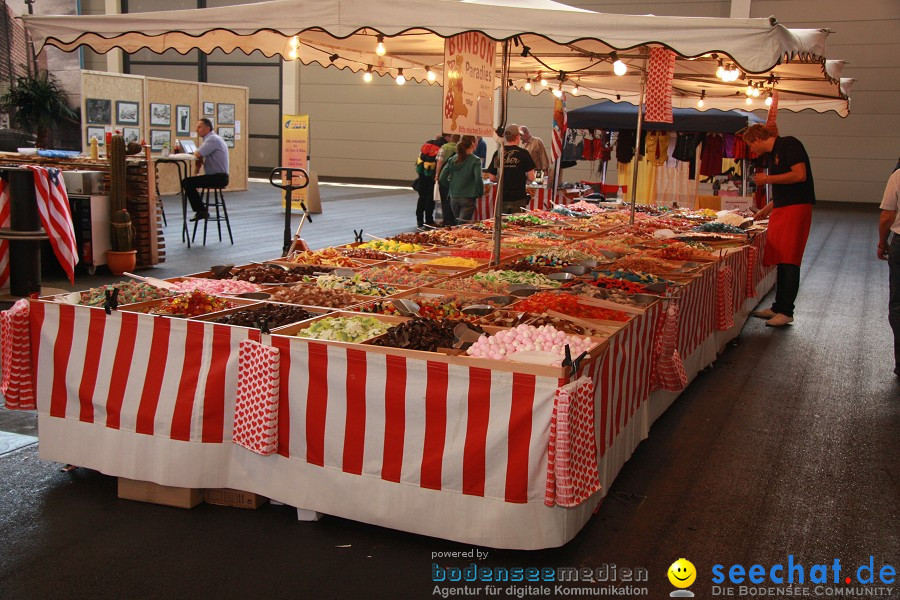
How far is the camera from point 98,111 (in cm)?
2020

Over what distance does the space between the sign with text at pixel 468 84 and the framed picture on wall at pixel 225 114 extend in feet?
59.3

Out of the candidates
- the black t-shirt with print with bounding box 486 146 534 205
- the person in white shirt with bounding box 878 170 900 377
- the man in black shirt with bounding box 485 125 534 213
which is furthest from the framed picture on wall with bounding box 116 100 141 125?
the person in white shirt with bounding box 878 170 900 377

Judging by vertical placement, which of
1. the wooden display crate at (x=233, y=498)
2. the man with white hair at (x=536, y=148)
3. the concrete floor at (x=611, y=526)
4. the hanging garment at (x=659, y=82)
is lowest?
the concrete floor at (x=611, y=526)

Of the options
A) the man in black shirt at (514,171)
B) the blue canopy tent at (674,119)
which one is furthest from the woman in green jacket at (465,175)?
the blue canopy tent at (674,119)

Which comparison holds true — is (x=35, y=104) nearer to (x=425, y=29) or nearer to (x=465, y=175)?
(x=465, y=175)

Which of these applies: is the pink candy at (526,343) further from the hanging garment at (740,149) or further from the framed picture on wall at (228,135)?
the framed picture on wall at (228,135)

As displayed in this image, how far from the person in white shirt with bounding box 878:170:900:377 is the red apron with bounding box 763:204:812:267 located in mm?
1457

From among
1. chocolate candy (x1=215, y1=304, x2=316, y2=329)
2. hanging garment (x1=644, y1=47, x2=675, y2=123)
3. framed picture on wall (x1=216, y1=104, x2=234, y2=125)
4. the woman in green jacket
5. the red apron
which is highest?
framed picture on wall (x1=216, y1=104, x2=234, y2=125)

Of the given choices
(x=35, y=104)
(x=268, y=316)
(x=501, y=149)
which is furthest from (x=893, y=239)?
(x=35, y=104)

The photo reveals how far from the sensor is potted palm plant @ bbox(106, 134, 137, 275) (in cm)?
986

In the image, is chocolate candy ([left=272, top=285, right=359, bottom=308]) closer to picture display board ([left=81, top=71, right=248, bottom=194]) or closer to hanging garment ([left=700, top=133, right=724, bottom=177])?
hanging garment ([left=700, top=133, right=724, bottom=177])

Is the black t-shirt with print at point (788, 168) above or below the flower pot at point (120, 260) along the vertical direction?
above

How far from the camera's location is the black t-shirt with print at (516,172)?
11859mm

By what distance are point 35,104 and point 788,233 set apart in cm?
2253
